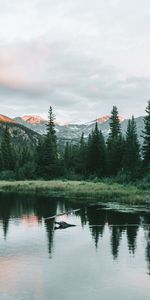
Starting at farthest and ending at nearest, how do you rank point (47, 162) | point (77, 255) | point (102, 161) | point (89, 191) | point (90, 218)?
point (47, 162) → point (102, 161) → point (89, 191) → point (90, 218) → point (77, 255)

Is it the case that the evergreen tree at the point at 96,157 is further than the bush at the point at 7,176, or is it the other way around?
the bush at the point at 7,176

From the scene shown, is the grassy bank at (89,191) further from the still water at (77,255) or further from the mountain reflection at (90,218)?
the still water at (77,255)

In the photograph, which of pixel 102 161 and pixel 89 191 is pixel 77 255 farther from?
pixel 102 161

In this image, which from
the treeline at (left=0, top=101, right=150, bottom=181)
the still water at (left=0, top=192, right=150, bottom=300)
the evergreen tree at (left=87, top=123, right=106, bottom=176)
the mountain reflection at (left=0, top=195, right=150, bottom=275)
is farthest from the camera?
the evergreen tree at (left=87, top=123, right=106, bottom=176)

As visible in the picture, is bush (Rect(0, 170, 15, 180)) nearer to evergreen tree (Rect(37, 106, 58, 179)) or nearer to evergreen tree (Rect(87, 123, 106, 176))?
evergreen tree (Rect(37, 106, 58, 179))

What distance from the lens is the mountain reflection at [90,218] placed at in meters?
39.9

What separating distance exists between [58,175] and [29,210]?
2086 inches

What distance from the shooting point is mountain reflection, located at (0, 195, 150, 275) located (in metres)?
39.9

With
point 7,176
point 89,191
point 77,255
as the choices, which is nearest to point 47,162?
point 7,176

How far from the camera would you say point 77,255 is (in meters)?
34.9

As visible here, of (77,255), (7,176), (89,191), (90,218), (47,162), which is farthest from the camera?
(7,176)

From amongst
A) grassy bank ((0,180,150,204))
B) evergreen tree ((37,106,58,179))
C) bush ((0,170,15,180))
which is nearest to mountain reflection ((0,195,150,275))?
grassy bank ((0,180,150,204))

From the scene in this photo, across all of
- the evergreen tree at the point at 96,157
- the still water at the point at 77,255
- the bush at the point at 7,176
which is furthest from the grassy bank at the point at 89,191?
the bush at the point at 7,176

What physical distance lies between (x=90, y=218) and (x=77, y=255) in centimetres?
1699
